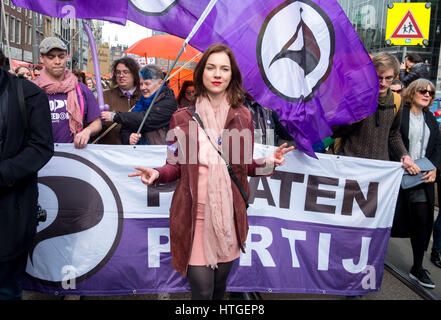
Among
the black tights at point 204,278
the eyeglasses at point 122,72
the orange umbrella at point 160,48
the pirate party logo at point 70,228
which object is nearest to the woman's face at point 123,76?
the eyeglasses at point 122,72

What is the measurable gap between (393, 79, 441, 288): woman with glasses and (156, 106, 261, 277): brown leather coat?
2.14m

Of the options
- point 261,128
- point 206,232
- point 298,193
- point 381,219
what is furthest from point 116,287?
Answer: point 381,219

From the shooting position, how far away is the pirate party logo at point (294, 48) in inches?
124

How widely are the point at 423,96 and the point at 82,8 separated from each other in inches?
125

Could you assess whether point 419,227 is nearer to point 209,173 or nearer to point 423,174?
point 423,174

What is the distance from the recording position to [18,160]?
241cm

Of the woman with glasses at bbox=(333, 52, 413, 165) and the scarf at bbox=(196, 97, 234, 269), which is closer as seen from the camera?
the scarf at bbox=(196, 97, 234, 269)

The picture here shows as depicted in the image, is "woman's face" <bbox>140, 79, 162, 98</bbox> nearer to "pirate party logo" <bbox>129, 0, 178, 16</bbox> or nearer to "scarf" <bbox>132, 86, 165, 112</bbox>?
"scarf" <bbox>132, 86, 165, 112</bbox>

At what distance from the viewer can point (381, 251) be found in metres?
3.64

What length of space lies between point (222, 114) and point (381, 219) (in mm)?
2007

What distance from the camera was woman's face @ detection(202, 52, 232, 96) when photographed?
238cm

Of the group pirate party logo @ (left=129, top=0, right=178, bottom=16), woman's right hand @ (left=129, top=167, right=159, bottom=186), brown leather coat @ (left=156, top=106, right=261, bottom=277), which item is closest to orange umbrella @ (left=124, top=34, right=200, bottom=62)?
pirate party logo @ (left=129, top=0, right=178, bottom=16)
